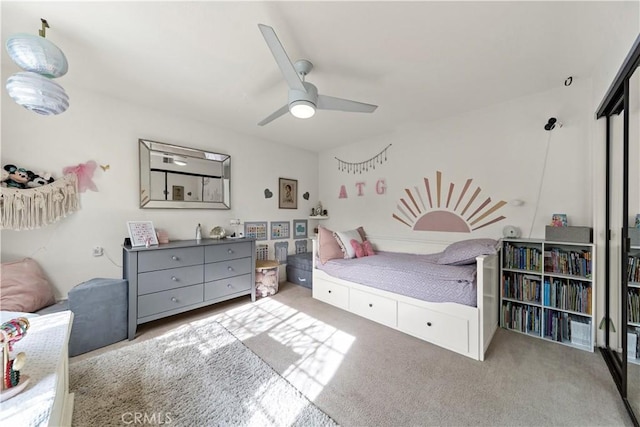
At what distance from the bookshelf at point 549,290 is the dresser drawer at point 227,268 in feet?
9.59

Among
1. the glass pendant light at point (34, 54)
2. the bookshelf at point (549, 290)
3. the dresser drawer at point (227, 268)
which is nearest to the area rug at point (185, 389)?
the dresser drawer at point (227, 268)

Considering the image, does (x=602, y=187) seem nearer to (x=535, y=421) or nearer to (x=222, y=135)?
(x=535, y=421)

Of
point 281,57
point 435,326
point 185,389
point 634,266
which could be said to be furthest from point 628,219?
point 185,389

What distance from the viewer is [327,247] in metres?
3.26

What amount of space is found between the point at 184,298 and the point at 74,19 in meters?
2.41

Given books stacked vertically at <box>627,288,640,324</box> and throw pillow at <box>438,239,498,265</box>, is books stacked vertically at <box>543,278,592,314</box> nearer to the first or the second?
throw pillow at <box>438,239,498,265</box>

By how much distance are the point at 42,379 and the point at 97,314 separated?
58.7 inches

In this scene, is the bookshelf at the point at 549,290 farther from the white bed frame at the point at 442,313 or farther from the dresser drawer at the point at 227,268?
the dresser drawer at the point at 227,268

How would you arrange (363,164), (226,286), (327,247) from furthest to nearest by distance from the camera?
(363,164), (327,247), (226,286)

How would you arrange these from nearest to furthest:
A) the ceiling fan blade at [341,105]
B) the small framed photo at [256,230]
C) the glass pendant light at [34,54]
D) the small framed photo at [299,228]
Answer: the glass pendant light at [34,54]
the ceiling fan blade at [341,105]
the small framed photo at [256,230]
the small framed photo at [299,228]

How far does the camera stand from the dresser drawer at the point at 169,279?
232cm

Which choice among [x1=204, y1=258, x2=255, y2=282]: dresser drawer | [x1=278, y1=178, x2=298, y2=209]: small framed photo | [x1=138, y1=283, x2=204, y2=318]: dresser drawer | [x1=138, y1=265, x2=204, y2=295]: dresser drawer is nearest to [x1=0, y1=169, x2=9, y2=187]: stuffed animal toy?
[x1=138, y1=265, x2=204, y2=295]: dresser drawer

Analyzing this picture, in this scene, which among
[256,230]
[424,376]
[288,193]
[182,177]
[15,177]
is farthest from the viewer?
[288,193]

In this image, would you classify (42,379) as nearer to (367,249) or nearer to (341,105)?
(341,105)
